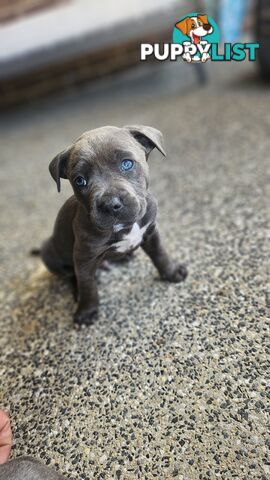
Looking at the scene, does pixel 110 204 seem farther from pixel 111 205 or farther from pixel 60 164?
pixel 60 164

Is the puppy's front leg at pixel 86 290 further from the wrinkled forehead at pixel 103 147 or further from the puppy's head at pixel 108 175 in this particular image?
the wrinkled forehead at pixel 103 147

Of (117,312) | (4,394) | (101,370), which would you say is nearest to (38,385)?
(4,394)

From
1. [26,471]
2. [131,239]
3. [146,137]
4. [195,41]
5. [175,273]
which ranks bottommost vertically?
[26,471]

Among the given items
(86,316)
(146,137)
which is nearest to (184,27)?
(146,137)

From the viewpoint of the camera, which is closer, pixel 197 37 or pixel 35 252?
pixel 197 37

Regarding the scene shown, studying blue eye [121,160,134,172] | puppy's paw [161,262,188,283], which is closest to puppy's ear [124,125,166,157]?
blue eye [121,160,134,172]

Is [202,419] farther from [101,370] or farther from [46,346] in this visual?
[46,346]

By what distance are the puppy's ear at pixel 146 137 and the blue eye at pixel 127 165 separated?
0.50 feet

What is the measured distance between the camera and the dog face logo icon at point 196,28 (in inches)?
88.9

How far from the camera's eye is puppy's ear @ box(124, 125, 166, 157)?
60.7 inches

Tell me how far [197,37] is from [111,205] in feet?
4.78

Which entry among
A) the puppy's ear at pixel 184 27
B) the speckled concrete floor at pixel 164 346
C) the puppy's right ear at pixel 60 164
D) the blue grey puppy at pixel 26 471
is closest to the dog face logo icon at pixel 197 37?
the puppy's ear at pixel 184 27

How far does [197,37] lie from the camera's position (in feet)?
7.45

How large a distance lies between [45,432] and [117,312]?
0.66m
